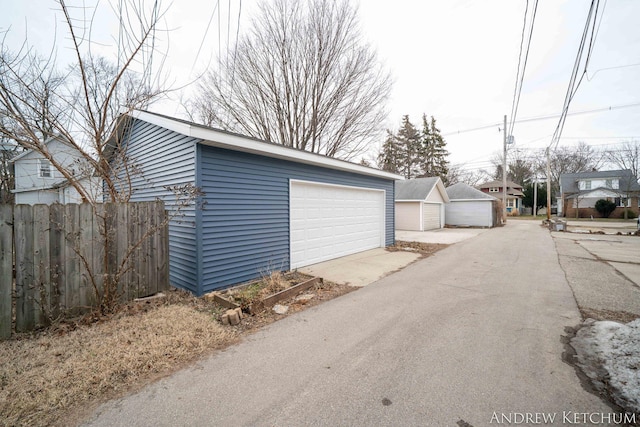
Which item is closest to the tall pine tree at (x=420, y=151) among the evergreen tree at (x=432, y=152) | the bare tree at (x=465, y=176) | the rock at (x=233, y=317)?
the evergreen tree at (x=432, y=152)

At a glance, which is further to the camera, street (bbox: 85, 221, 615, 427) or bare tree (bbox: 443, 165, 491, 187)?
bare tree (bbox: 443, 165, 491, 187)

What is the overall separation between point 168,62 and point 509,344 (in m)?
6.50

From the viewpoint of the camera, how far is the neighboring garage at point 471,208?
19.4 m

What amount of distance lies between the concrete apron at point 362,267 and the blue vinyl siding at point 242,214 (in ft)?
3.34

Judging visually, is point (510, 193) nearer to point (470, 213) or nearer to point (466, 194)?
point (466, 194)

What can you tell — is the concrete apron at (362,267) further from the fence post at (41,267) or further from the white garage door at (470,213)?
the white garage door at (470,213)

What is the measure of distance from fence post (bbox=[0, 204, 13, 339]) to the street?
7.15 ft

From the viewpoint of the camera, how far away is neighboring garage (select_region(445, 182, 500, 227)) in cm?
1936

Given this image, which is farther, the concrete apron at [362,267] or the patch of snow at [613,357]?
the concrete apron at [362,267]

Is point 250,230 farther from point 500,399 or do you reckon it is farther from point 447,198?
point 447,198

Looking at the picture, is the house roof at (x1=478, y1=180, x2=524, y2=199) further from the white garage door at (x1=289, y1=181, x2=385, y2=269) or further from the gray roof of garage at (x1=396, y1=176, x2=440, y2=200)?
the white garage door at (x1=289, y1=181, x2=385, y2=269)

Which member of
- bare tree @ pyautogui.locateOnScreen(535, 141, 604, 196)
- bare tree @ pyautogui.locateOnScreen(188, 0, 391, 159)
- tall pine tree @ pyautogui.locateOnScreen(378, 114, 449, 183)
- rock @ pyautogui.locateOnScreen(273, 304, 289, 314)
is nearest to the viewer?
rock @ pyautogui.locateOnScreen(273, 304, 289, 314)

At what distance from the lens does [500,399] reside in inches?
82.0

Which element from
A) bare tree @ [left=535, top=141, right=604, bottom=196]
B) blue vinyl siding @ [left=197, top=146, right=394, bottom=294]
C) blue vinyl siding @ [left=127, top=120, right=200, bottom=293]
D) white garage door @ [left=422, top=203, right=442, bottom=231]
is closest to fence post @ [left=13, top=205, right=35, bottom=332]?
blue vinyl siding @ [left=127, top=120, right=200, bottom=293]
